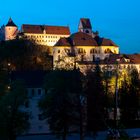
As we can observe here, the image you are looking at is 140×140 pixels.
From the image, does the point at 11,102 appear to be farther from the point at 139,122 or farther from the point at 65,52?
the point at 65,52

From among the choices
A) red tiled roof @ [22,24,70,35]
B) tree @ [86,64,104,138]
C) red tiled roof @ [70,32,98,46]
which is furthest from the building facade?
tree @ [86,64,104,138]

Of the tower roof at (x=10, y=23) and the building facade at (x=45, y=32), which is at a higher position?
the tower roof at (x=10, y=23)

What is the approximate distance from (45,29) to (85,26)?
1254 cm

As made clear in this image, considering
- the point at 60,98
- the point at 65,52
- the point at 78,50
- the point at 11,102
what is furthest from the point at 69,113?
the point at 78,50

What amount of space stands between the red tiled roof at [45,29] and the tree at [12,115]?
338 feet

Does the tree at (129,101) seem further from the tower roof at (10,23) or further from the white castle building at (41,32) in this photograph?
the tower roof at (10,23)

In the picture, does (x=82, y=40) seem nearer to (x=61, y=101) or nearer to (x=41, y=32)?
(x=41, y=32)

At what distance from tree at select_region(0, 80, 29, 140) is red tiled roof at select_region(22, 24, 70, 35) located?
103m

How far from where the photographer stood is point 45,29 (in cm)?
13962

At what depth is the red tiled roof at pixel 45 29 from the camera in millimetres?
135250

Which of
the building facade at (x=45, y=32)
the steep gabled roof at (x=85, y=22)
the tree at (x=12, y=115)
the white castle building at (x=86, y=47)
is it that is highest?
the steep gabled roof at (x=85, y=22)

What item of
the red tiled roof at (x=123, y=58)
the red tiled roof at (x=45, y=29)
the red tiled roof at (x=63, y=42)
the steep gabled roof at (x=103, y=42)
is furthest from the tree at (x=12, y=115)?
the red tiled roof at (x=45, y=29)

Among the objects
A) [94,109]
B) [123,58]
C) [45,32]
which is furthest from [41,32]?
[94,109]

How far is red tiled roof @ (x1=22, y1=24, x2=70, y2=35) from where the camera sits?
135m
